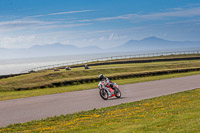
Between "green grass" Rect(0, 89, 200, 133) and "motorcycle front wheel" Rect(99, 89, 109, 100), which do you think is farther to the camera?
"motorcycle front wheel" Rect(99, 89, 109, 100)

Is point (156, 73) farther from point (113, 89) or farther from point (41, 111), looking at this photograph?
point (41, 111)

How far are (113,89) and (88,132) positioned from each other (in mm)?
10994

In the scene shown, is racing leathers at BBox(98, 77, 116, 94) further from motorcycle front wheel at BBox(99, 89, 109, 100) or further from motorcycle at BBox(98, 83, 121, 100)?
motorcycle front wheel at BBox(99, 89, 109, 100)

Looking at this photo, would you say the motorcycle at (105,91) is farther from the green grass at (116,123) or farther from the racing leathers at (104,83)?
the green grass at (116,123)

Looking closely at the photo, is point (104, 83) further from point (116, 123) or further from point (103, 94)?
point (116, 123)

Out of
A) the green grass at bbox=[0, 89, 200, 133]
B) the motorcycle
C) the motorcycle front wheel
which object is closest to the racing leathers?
the motorcycle

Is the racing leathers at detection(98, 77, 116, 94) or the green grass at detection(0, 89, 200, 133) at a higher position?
the racing leathers at detection(98, 77, 116, 94)

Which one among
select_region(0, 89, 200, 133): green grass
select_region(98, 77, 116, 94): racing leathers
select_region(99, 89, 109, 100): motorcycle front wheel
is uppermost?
select_region(98, 77, 116, 94): racing leathers

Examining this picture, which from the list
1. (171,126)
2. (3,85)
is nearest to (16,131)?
(171,126)

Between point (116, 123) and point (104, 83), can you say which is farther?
point (104, 83)

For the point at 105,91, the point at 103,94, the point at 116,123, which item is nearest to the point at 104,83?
the point at 105,91

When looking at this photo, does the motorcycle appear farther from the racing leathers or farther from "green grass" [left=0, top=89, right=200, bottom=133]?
"green grass" [left=0, top=89, right=200, bottom=133]

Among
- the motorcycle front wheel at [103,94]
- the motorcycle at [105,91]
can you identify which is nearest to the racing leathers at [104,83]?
the motorcycle at [105,91]

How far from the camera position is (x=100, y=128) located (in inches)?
416
